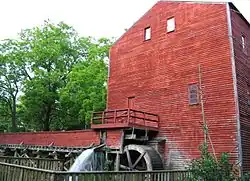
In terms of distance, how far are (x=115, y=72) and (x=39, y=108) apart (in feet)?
40.1

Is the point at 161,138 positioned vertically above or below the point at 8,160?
above

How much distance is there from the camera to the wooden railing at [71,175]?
17.5 feet

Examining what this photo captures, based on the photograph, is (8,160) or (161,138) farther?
(161,138)

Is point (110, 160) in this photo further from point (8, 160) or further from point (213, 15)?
point (213, 15)

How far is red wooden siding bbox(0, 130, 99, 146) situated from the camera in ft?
46.2

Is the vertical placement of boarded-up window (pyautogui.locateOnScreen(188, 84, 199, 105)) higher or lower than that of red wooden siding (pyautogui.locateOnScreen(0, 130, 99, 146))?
higher

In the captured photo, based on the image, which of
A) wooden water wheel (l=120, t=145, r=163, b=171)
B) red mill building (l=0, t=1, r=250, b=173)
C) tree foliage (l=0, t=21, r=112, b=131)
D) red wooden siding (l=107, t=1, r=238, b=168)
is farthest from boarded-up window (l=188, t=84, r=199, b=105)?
tree foliage (l=0, t=21, r=112, b=131)

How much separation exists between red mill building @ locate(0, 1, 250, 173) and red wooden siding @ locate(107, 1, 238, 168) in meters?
0.04

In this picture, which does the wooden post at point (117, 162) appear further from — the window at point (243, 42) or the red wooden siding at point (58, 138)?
the window at point (243, 42)

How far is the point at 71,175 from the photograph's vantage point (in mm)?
Result: 5547

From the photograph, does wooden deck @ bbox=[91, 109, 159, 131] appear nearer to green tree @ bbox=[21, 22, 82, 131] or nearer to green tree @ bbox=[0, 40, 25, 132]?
green tree @ bbox=[21, 22, 82, 131]

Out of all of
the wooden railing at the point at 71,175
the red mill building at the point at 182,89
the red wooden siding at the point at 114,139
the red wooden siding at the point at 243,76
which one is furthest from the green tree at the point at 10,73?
the wooden railing at the point at 71,175

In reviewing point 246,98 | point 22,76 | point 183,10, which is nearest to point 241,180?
point 246,98

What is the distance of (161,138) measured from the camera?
13.3m
